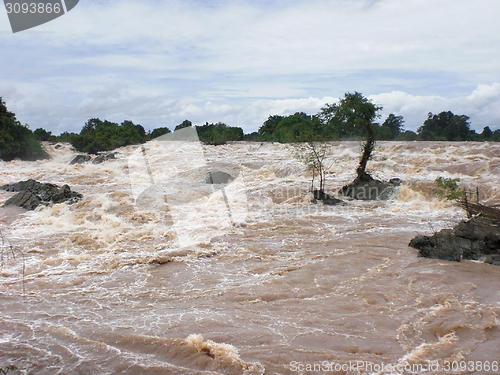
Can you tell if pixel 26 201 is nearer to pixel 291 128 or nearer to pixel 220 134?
pixel 220 134

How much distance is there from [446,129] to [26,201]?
32.7 meters

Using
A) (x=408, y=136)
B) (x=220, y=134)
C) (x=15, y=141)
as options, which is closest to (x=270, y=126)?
(x=220, y=134)

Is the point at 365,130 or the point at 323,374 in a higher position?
the point at 365,130

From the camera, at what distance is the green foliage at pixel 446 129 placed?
3346cm

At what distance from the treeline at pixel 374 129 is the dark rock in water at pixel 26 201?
9117 millimetres

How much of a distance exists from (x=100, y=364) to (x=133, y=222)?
292 inches

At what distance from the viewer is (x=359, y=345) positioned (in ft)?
13.8

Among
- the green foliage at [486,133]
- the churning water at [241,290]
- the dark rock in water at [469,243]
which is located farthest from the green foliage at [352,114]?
the green foliage at [486,133]

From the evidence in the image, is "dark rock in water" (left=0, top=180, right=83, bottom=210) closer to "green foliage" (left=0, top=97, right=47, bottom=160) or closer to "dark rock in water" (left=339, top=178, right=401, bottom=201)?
"dark rock in water" (left=339, top=178, right=401, bottom=201)

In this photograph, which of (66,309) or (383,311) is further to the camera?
(66,309)

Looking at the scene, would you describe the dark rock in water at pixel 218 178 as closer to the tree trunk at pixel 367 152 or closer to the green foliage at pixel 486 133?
the tree trunk at pixel 367 152

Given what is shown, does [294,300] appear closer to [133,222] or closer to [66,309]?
[66,309]

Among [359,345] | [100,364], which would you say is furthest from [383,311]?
[100,364]

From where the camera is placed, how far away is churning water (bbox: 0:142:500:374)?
4055 mm
